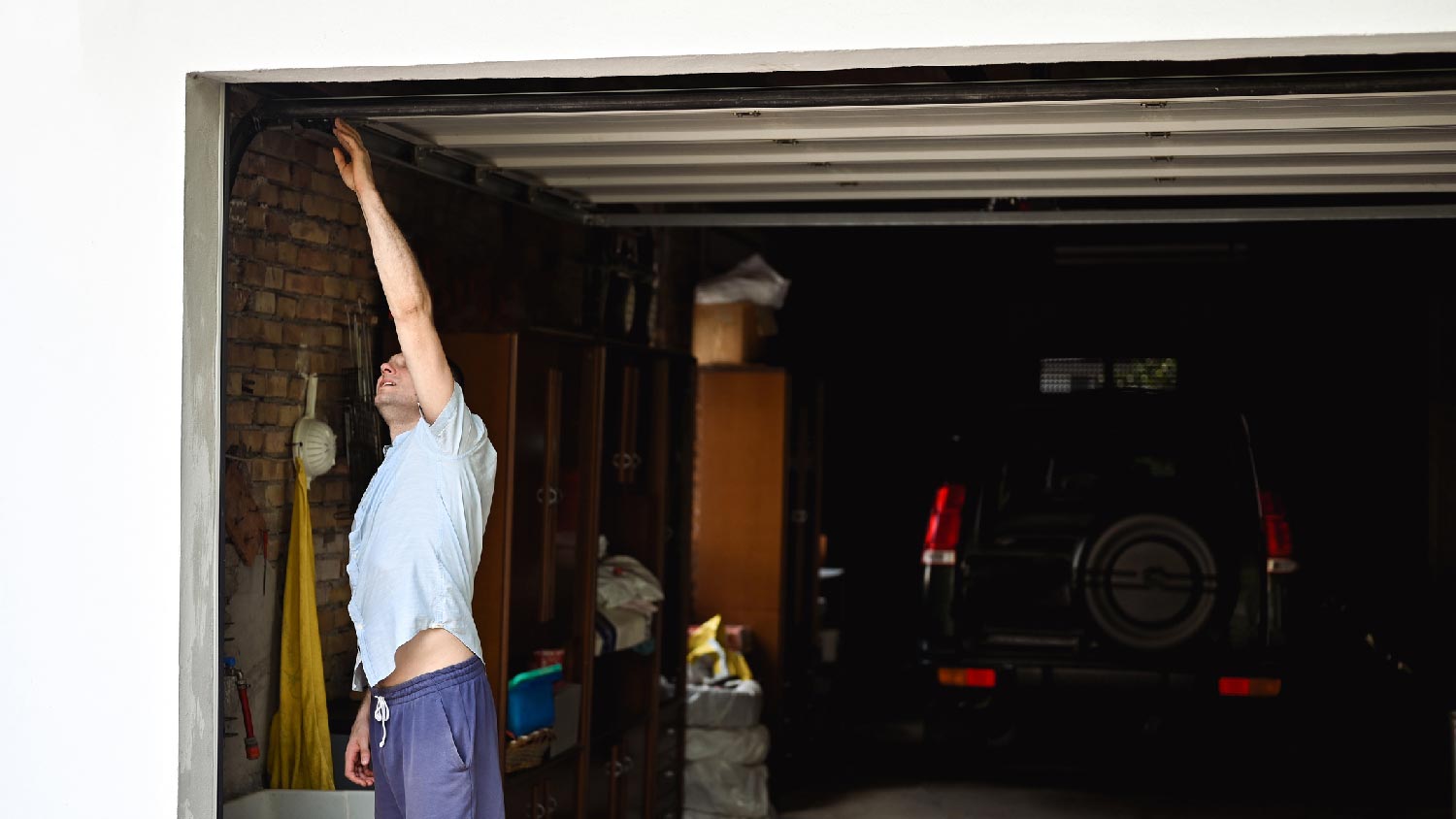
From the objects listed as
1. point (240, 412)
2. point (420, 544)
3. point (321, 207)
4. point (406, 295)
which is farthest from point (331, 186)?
point (420, 544)

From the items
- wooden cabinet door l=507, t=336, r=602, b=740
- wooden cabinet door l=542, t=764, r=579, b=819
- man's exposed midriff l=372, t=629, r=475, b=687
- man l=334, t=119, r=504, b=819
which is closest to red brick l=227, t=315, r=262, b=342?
man l=334, t=119, r=504, b=819

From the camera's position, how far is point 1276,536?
22.7ft

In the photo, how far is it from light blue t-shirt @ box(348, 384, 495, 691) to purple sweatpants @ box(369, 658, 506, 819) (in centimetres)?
10

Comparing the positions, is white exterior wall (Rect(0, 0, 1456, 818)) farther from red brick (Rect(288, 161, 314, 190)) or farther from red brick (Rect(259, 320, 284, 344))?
red brick (Rect(288, 161, 314, 190))

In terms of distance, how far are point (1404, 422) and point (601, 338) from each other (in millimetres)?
7300

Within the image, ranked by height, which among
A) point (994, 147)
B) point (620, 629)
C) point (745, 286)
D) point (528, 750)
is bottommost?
point (528, 750)

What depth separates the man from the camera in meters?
3.68

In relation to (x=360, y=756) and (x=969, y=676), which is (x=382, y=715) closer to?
(x=360, y=756)

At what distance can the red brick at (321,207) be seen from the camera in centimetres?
454

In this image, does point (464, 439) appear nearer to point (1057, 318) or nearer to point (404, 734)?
point (404, 734)

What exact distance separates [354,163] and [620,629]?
9.00ft

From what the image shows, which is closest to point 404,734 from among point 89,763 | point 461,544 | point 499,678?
point 461,544

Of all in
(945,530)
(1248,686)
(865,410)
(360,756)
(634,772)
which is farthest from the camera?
(865,410)

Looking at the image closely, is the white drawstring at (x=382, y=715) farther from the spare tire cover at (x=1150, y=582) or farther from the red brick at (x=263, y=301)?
the spare tire cover at (x=1150, y=582)
